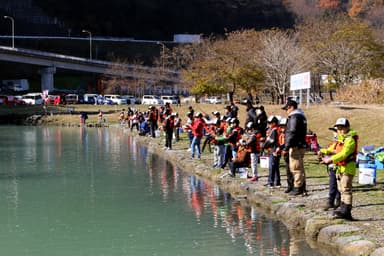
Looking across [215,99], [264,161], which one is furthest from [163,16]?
[264,161]

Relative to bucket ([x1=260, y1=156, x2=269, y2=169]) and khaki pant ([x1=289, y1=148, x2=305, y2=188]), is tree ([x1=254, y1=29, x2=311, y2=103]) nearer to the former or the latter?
bucket ([x1=260, y1=156, x2=269, y2=169])

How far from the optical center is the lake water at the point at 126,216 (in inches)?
357

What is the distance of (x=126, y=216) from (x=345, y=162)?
415 cm

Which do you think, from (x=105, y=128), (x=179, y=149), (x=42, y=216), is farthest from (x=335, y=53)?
(x=42, y=216)

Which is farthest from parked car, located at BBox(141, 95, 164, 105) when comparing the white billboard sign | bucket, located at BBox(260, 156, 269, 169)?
bucket, located at BBox(260, 156, 269, 169)

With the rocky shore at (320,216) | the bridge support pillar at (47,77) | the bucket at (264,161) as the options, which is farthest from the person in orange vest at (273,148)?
the bridge support pillar at (47,77)

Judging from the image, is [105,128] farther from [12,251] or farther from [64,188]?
[12,251]

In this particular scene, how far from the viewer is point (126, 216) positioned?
11.4 m

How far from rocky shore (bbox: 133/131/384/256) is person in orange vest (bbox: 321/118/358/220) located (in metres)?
0.20

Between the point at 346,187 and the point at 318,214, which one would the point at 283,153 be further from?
the point at 346,187

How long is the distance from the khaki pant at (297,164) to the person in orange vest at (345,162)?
165 centimetres

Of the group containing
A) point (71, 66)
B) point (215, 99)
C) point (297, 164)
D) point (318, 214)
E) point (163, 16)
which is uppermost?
point (163, 16)

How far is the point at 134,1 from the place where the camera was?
105 m

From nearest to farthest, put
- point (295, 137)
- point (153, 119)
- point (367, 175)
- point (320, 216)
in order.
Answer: point (320, 216)
point (295, 137)
point (367, 175)
point (153, 119)
